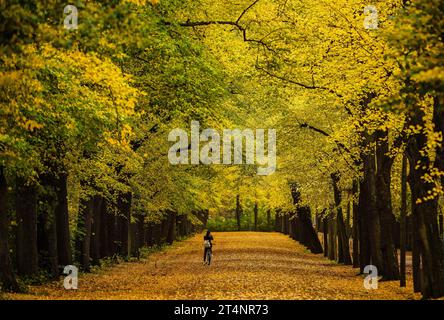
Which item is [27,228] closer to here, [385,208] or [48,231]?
[48,231]

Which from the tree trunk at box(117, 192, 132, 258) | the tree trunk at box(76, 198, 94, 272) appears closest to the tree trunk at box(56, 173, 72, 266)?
the tree trunk at box(76, 198, 94, 272)

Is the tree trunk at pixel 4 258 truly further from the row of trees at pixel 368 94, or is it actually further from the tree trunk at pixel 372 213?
the tree trunk at pixel 372 213

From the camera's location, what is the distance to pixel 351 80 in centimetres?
2512

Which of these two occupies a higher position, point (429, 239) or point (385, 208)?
point (385, 208)

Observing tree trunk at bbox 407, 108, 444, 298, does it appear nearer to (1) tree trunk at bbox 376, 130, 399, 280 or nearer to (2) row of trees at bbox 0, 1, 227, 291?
(2) row of trees at bbox 0, 1, 227, 291

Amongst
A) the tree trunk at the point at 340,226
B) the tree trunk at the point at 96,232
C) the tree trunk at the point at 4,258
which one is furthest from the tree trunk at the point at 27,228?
the tree trunk at the point at 340,226

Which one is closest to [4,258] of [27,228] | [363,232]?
[27,228]

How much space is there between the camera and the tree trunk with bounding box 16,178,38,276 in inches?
1028

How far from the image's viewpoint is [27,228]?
85.5 feet

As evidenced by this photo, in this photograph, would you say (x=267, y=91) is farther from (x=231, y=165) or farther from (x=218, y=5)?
(x=231, y=165)

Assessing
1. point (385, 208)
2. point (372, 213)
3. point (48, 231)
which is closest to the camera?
point (48, 231)

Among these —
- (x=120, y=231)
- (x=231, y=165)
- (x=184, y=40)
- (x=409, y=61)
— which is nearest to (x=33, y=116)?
(x=184, y=40)

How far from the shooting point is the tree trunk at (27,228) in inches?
1028

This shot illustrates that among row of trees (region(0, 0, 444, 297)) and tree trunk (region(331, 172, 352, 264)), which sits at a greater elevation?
row of trees (region(0, 0, 444, 297))
